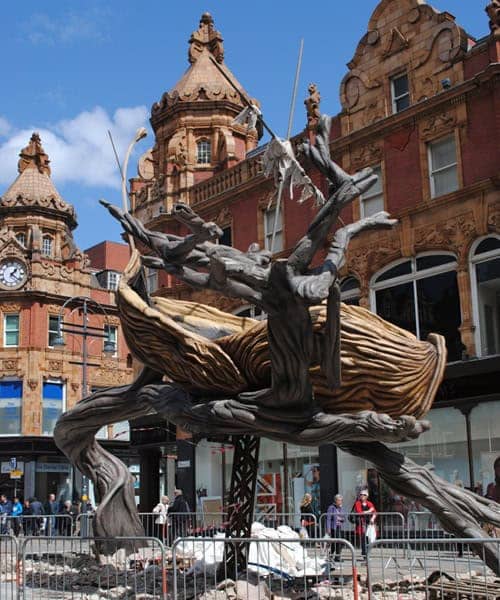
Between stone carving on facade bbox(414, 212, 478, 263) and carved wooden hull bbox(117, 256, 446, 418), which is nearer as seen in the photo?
carved wooden hull bbox(117, 256, 446, 418)

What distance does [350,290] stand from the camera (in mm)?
24344

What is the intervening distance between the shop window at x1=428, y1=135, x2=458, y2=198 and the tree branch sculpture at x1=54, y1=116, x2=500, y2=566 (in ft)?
44.0

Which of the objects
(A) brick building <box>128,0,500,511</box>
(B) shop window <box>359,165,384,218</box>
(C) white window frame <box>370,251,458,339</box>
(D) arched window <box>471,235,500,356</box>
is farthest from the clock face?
(D) arched window <box>471,235,500,356</box>

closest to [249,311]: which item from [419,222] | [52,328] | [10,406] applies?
[419,222]

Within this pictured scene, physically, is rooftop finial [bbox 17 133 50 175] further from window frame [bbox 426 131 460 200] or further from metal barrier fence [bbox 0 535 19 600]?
metal barrier fence [bbox 0 535 19 600]

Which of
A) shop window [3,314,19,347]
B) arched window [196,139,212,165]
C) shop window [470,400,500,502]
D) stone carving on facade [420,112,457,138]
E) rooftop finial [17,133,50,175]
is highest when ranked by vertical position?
rooftop finial [17,133,50,175]

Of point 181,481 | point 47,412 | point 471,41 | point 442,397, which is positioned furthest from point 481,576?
point 47,412

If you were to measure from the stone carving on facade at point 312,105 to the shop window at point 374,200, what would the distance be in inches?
117

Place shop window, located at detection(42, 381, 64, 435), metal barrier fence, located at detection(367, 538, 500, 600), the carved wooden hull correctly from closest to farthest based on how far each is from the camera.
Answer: metal barrier fence, located at detection(367, 538, 500, 600) → the carved wooden hull → shop window, located at detection(42, 381, 64, 435)

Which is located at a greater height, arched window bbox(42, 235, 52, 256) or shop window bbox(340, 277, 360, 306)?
arched window bbox(42, 235, 52, 256)

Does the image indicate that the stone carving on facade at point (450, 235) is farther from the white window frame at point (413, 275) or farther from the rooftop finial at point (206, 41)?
the rooftop finial at point (206, 41)

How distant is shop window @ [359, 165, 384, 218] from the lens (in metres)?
24.0

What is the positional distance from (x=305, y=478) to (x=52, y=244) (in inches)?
1058

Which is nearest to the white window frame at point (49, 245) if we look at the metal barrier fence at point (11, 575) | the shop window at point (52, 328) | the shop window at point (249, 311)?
the shop window at point (52, 328)
